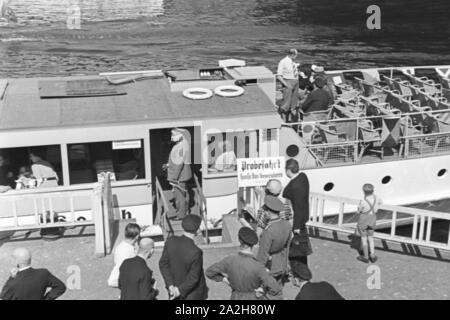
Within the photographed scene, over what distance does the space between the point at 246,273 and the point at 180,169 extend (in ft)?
16.6

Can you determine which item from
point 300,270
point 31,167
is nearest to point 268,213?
point 300,270

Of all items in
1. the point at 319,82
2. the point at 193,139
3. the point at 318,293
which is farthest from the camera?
the point at 319,82

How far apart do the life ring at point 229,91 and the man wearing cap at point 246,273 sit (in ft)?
20.0

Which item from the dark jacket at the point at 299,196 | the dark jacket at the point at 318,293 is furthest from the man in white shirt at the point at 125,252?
the dark jacket at the point at 318,293

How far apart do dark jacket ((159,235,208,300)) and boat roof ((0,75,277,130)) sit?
4.95 metres

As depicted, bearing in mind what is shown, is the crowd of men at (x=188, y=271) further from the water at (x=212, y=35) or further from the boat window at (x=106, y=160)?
→ the water at (x=212, y=35)

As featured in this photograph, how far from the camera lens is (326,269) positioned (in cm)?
1016

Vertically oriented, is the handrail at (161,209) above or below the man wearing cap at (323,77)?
below

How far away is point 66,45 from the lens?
42.5 meters

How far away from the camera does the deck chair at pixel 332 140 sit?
47.4 feet

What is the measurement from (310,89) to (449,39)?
32.8 meters

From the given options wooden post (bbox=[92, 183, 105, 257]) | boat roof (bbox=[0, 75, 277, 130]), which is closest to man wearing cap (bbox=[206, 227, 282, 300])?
wooden post (bbox=[92, 183, 105, 257])

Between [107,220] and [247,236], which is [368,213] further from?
[107,220]

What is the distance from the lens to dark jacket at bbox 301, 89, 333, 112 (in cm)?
1534
